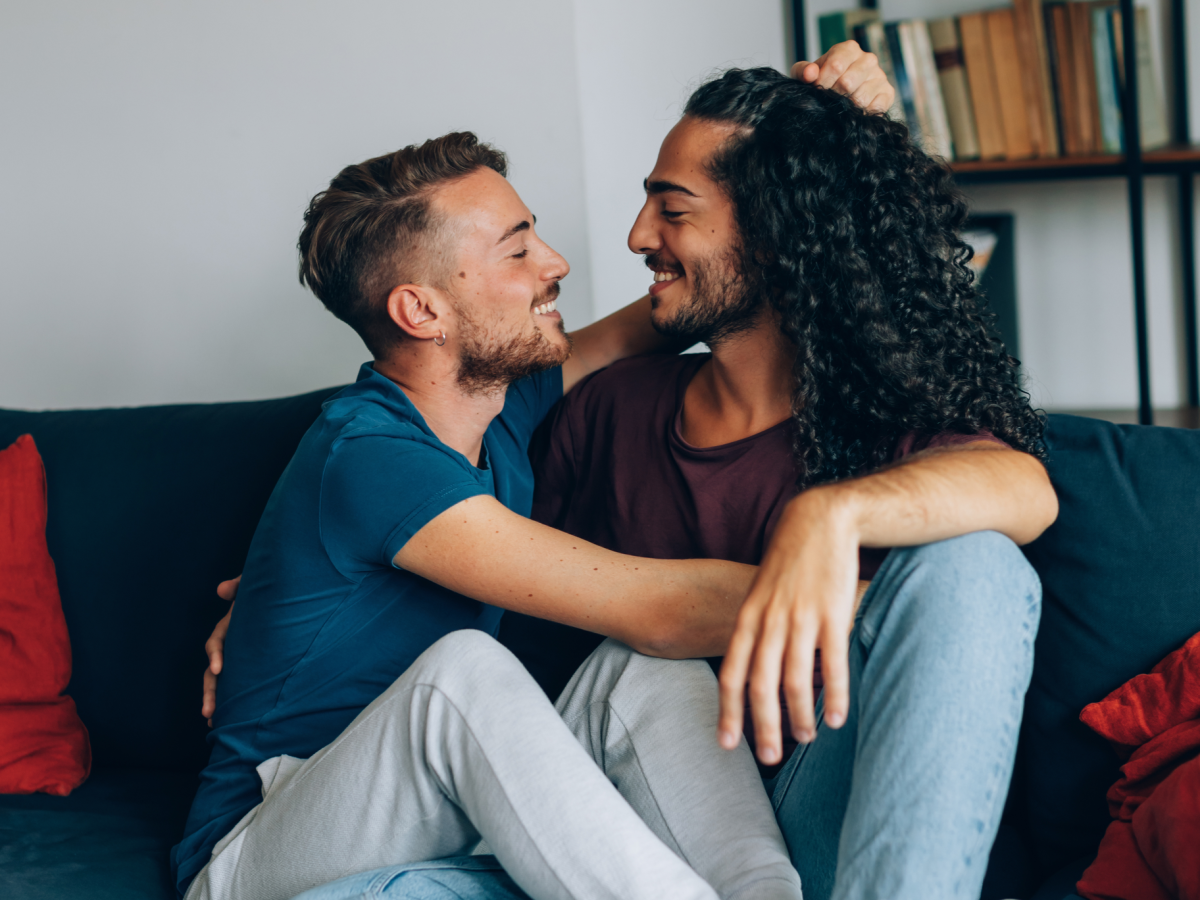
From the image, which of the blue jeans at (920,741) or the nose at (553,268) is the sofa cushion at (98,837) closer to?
the blue jeans at (920,741)

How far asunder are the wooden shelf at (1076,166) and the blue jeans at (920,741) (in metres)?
1.63

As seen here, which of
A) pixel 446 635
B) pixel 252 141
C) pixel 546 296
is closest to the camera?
pixel 446 635

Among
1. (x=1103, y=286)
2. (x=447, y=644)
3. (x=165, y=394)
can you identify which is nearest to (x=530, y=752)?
(x=447, y=644)

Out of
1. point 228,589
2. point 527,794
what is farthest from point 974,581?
point 228,589

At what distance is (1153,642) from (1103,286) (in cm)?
174

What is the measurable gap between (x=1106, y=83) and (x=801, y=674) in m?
1.95

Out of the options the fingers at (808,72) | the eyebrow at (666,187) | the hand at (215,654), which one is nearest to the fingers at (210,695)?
the hand at (215,654)

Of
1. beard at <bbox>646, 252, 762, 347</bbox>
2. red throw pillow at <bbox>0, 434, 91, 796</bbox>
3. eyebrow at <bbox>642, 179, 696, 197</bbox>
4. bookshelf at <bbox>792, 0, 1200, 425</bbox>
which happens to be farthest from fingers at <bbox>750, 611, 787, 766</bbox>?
bookshelf at <bbox>792, 0, 1200, 425</bbox>

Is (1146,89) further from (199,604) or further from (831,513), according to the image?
(199,604)

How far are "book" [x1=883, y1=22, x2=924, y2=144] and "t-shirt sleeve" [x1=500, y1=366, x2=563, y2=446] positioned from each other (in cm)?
129

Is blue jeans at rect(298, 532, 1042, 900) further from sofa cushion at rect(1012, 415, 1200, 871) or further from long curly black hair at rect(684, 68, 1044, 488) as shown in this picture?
long curly black hair at rect(684, 68, 1044, 488)

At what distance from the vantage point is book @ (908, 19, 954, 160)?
7.89 feet

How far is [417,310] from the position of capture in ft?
4.70

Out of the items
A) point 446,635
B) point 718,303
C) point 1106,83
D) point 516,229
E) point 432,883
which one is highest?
point 1106,83
